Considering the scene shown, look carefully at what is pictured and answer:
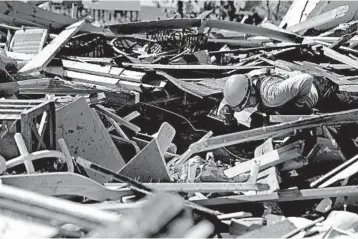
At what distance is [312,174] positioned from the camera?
542cm

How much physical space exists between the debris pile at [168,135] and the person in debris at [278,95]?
0.09 ft

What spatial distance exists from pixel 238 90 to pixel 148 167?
1.43 meters

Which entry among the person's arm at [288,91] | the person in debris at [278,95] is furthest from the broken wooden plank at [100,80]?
the person's arm at [288,91]

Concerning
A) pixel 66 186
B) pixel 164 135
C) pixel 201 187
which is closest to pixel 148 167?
pixel 201 187

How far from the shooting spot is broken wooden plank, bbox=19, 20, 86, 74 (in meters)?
7.69

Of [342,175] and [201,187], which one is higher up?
[342,175]

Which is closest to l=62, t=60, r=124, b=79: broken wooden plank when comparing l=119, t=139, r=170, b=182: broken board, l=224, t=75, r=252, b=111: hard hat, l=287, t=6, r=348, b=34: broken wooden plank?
l=224, t=75, r=252, b=111: hard hat

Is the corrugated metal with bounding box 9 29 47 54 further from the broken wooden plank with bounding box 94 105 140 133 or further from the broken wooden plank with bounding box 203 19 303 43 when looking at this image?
the broken wooden plank with bounding box 203 19 303 43

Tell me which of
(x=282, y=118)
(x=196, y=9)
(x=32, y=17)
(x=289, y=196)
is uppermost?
(x=196, y=9)

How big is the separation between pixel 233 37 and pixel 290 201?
681 cm

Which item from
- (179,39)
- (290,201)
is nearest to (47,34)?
(179,39)

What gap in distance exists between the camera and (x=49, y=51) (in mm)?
8352

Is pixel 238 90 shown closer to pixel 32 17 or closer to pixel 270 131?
pixel 270 131

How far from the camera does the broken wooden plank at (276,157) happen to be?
529 cm
